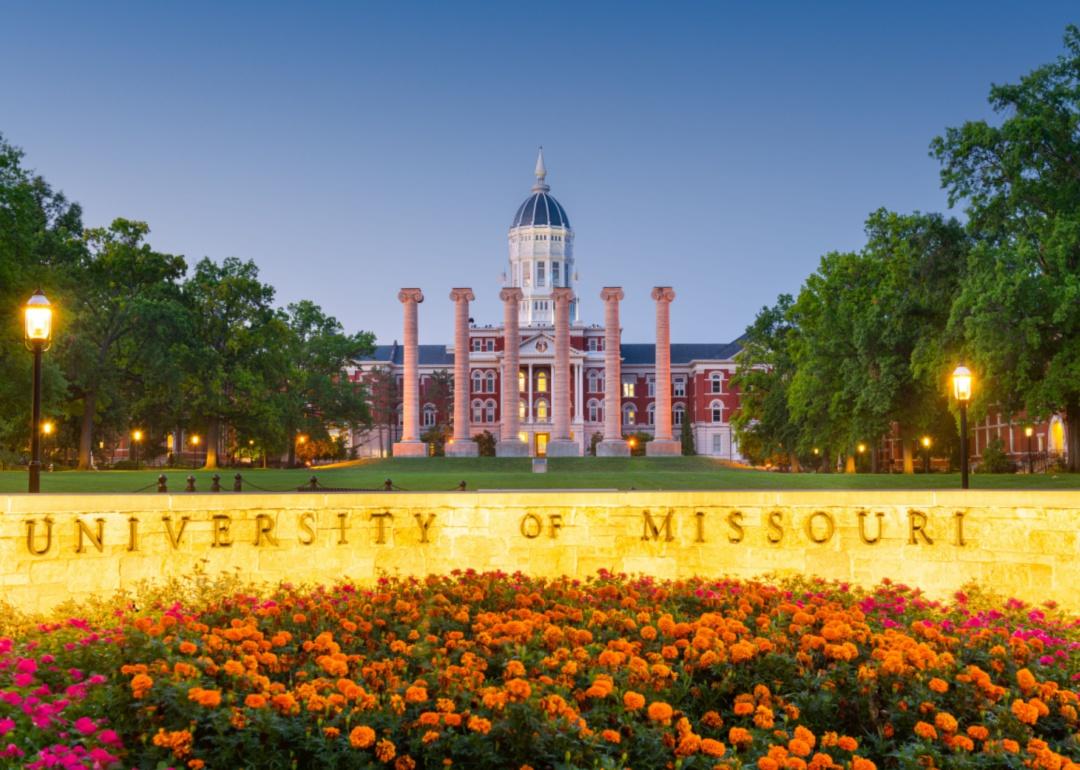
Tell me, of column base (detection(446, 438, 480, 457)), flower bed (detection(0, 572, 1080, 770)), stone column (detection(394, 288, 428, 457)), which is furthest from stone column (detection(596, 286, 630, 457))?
flower bed (detection(0, 572, 1080, 770))

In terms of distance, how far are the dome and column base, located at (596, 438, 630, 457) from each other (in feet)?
237

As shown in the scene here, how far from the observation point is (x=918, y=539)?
14.4 m

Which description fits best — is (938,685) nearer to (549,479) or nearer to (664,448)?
(549,479)

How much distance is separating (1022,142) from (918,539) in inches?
1121

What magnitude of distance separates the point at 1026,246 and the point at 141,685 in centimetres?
3457

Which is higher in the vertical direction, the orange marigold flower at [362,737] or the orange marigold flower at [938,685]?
the orange marigold flower at [362,737]

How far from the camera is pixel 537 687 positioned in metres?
7.80

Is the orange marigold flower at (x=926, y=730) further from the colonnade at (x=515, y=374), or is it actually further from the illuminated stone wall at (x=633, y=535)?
the colonnade at (x=515, y=374)

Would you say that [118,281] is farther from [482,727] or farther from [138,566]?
[482,727]

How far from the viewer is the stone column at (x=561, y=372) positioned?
9401 cm

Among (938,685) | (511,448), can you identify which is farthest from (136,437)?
(938,685)

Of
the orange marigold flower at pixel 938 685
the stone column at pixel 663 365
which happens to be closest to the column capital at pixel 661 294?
the stone column at pixel 663 365

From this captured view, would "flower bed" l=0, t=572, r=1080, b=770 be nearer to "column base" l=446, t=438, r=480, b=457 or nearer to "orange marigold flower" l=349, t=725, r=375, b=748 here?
"orange marigold flower" l=349, t=725, r=375, b=748

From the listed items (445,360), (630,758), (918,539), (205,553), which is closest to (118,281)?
(205,553)
